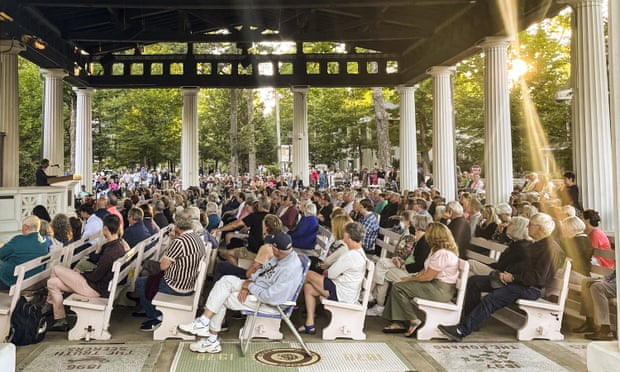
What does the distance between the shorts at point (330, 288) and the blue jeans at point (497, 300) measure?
4.61ft

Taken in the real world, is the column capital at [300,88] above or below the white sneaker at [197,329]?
above

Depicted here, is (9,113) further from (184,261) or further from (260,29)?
(184,261)

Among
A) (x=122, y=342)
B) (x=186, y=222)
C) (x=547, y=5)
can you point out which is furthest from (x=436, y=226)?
(x=547, y=5)

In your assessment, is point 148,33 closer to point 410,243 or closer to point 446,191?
point 446,191

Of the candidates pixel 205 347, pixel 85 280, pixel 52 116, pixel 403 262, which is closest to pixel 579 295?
pixel 403 262

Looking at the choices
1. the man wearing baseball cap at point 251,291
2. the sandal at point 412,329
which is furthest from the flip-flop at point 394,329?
the man wearing baseball cap at point 251,291

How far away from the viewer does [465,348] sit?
5398 millimetres

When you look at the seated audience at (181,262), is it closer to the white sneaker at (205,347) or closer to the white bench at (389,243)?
the white sneaker at (205,347)

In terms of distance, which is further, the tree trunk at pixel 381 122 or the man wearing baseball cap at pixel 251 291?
the tree trunk at pixel 381 122

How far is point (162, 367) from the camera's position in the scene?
4.68 metres

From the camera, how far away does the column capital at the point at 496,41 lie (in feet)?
40.0

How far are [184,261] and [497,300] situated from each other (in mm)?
3444

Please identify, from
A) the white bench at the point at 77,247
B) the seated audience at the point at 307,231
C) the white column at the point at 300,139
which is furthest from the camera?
the white column at the point at 300,139

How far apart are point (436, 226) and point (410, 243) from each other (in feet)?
3.73
